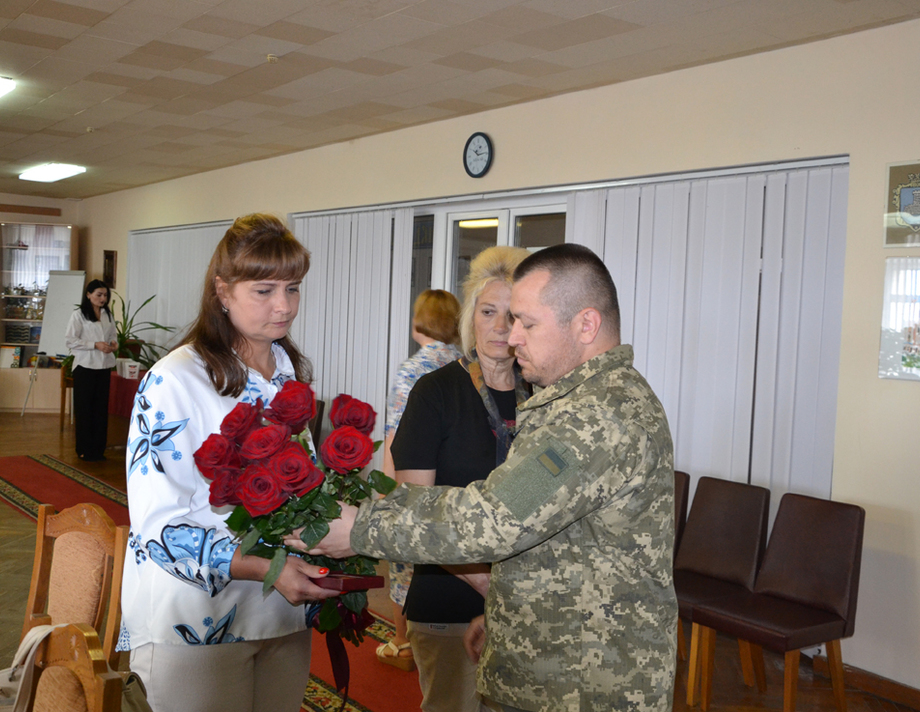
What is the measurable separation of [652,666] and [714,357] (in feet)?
10.8

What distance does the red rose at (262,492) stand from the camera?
1.42 meters

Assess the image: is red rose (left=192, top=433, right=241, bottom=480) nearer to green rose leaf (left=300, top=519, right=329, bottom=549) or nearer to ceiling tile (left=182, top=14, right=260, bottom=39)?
green rose leaf (left=300, top=519, right=329, bottom=549)

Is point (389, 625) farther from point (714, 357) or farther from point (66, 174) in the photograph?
point (66, 174)

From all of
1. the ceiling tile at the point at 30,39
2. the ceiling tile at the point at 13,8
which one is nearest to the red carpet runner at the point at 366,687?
the ceiling tile at the point at 13,8

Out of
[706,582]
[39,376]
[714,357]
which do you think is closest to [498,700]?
[706,582]

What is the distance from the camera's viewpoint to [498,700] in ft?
5.48

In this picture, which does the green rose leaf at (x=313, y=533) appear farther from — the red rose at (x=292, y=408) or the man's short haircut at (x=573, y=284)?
the man's short haircut at (x=573, y=284)

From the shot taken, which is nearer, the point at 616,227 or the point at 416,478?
the point at 416,478

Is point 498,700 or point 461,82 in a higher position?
point 461,82

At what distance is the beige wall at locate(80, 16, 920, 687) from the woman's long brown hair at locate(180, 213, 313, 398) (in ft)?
10.4

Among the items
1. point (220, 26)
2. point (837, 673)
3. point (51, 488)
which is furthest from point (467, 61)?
point (51, 488)

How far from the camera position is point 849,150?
4031mm

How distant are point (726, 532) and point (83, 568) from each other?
3.08 metres

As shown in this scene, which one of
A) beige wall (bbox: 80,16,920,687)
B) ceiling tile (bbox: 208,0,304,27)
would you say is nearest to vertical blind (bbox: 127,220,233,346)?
ceiling tile (bbox: 208,0,304,27)
